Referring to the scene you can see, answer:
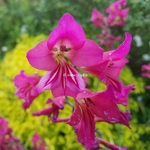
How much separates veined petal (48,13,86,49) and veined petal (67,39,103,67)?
0.05 feet

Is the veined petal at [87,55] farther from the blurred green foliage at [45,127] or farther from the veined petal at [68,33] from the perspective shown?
the blurred green foliage at [45,127]

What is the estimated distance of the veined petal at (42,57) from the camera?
2.88 ft

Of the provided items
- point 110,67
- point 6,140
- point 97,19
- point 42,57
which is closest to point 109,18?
point 97,19

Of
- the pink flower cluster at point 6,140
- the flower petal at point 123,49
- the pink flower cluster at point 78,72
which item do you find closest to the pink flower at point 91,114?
the pink flower cluster at point 78,72

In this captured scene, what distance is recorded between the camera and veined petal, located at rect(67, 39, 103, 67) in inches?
34.5

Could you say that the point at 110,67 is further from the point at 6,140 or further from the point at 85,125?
the point at 6,140

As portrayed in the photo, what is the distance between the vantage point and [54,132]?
9.60 ft

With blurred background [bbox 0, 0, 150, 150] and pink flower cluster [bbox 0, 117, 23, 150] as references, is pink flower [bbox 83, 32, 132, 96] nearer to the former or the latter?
pink flower cluster [bbox 0, 117, 23, 150]

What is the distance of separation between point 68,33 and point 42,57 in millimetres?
88

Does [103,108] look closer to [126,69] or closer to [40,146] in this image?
[40,146]

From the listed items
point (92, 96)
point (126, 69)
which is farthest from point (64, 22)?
point (126, 69)

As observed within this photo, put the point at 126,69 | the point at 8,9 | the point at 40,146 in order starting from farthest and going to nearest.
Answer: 1. the point at 8,9
2. the point at 126,69
3. the point at 40,146

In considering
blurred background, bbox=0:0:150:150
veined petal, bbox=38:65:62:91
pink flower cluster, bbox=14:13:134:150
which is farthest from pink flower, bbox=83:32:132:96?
blurred background, bbox=0:0:150:150

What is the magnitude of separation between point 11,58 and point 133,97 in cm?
122
